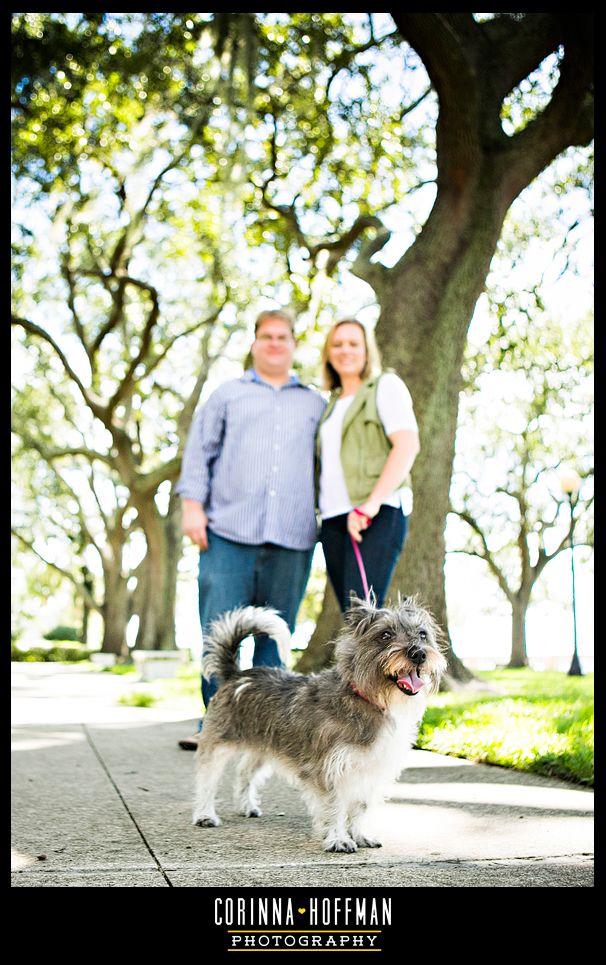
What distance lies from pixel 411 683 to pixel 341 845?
78 centimetres

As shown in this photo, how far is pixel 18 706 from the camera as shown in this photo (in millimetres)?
11172

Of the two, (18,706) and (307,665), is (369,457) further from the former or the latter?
(18,706)

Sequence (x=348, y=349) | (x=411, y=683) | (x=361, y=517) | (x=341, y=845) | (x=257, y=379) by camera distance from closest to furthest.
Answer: (x=411, y=683), (x=341, y=845), (x=361, y=517), (x=348, y=349), (x=257, y=379)

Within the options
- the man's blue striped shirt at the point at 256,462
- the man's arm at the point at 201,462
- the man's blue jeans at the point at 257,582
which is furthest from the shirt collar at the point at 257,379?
the man's blue jeans at the point at 257,582

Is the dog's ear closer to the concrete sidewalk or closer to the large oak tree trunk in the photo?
the concrete sidewalk

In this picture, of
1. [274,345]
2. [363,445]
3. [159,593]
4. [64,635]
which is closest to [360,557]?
[363,445]

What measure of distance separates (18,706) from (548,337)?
19.9 meters

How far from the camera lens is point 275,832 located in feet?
14.6

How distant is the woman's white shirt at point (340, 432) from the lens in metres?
5.27

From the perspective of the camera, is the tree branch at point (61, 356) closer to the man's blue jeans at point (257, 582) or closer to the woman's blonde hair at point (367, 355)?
the man's blue jeans at point (257, 582)

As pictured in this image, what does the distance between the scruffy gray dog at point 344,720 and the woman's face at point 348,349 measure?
66.8 inches

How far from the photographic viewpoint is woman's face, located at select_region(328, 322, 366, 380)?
5.52 m

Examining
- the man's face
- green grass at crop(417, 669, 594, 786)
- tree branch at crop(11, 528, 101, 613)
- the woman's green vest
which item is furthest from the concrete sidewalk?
tree branch at crop(11, 528, 101, 613)

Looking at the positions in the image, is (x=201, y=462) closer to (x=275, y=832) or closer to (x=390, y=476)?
(x=390, y=476)
